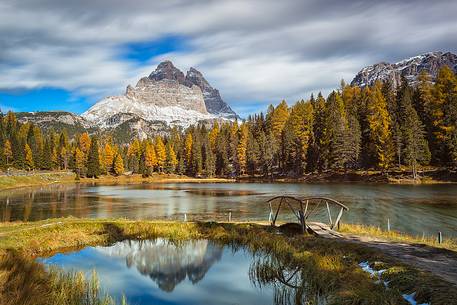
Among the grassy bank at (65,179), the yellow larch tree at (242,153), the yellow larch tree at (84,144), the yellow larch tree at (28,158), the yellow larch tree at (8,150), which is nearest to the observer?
the grassy bank at (65,179)

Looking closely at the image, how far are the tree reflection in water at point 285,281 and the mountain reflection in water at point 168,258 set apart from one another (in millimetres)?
2651

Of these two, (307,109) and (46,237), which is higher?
(307,109)

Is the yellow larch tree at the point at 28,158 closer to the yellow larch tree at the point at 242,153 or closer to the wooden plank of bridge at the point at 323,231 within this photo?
the yellow larch tree at the point at 242,153

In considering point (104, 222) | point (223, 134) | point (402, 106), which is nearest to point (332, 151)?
point (402, 106)

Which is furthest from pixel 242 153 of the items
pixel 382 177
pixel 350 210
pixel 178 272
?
pixel 178 272

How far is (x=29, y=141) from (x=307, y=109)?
97.7m

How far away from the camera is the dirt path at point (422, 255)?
13548mm

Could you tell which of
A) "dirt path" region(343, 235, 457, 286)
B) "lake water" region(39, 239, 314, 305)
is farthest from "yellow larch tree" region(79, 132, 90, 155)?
"dirt path" region(343, 235, 457, 286)

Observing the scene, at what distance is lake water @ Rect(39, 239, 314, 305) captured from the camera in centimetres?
1462

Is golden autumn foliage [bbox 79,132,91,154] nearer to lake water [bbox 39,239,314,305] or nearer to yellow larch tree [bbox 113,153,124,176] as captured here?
yellow larch tree [bbox 113,153,124,176]

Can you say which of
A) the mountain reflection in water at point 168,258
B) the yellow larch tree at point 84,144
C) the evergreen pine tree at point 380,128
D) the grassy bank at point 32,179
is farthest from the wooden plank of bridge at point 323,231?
the yellow larch tree at point 84,144

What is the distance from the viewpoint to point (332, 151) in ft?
294

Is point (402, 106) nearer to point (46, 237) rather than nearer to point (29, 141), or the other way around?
point (46, 237)

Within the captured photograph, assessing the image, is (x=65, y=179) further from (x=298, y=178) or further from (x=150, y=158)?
(x=298, y=178)
